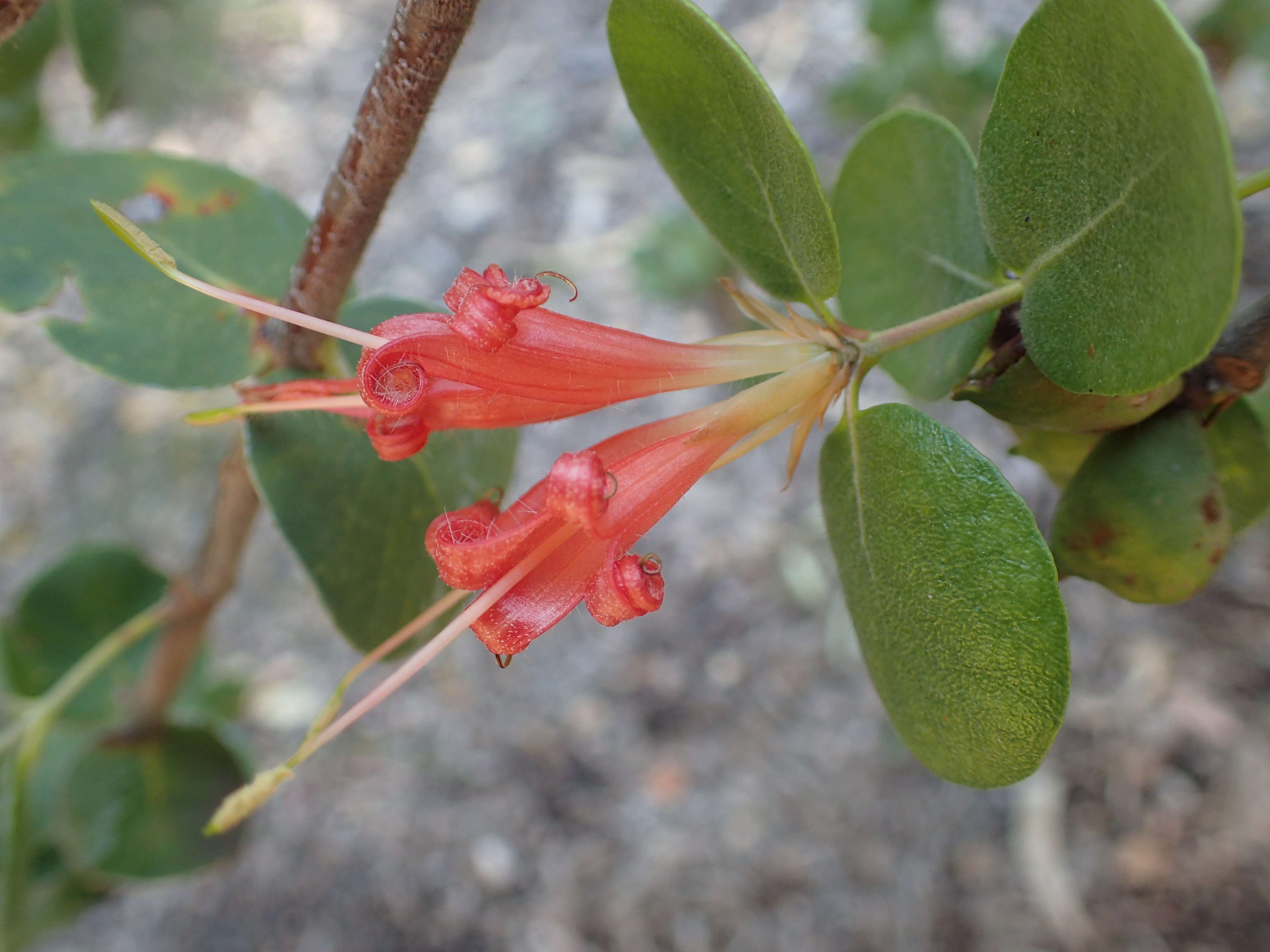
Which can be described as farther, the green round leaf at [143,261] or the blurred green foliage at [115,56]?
the blurred green foliage at [115,56]

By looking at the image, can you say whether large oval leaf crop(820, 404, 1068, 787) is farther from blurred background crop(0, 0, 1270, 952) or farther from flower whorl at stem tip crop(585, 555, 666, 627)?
blurred background crop(0, 0, 1270, 952)

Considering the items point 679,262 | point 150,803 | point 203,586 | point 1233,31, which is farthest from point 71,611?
point 1233,31

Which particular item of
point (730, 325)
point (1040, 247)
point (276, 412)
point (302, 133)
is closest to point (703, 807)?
point (730, 325)

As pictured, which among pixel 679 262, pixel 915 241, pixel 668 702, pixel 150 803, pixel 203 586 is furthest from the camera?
pixel 679 262

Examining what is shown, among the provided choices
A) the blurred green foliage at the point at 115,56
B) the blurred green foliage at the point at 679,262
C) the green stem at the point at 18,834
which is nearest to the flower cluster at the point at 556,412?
the blurred green foliage at the point at 115,56

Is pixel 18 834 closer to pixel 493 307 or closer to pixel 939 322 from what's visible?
pixel 493 307

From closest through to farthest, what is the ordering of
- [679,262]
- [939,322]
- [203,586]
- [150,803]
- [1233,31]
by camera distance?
1. [939,322]
2. [203,586]
3. [150,803]
4. [1233,31]
5. [679,262]

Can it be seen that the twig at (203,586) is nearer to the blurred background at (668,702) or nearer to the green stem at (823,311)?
the blurred background at (668,702)

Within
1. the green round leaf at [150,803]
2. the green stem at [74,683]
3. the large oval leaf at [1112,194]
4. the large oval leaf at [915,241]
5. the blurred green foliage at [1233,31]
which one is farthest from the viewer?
the blurred green foliage at [1233,31]
